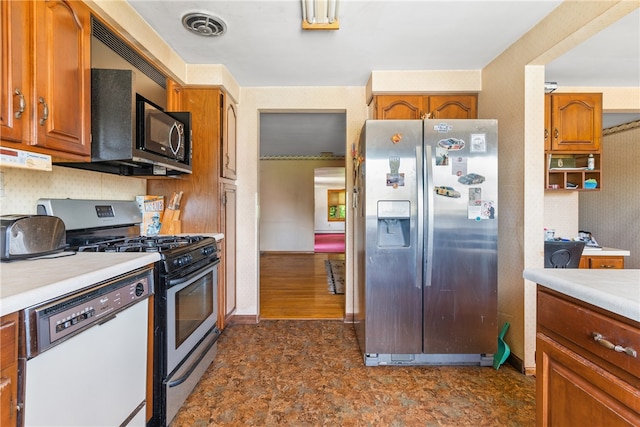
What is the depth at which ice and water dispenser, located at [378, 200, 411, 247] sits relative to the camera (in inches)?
83.8

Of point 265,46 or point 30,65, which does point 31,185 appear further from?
point 265,46

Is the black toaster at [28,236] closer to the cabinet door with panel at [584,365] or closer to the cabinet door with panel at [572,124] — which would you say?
the cabinet door with panel at [584,365]

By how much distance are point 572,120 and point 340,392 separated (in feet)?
9.96

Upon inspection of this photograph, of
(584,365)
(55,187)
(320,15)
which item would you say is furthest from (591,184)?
(55,187)

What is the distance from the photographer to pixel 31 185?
4.95 ft

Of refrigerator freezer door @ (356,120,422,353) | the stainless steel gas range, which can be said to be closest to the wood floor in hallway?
refrigerator freezer door @ (356,120,422,353)

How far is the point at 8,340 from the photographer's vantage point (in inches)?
31.0

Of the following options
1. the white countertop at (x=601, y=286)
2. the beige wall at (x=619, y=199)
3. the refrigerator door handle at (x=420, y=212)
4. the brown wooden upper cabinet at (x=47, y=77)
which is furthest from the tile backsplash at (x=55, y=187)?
the beige wall at (x=619, y=199)

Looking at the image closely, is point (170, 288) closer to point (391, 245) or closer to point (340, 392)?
point (340, 392)

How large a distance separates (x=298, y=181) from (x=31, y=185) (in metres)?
5.79

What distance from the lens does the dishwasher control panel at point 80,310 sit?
851mm

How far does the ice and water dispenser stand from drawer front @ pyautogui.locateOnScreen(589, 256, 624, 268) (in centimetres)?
200

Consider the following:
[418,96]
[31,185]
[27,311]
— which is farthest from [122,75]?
[418,96]

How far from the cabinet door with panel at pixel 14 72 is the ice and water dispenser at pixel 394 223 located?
1901 millimetres
